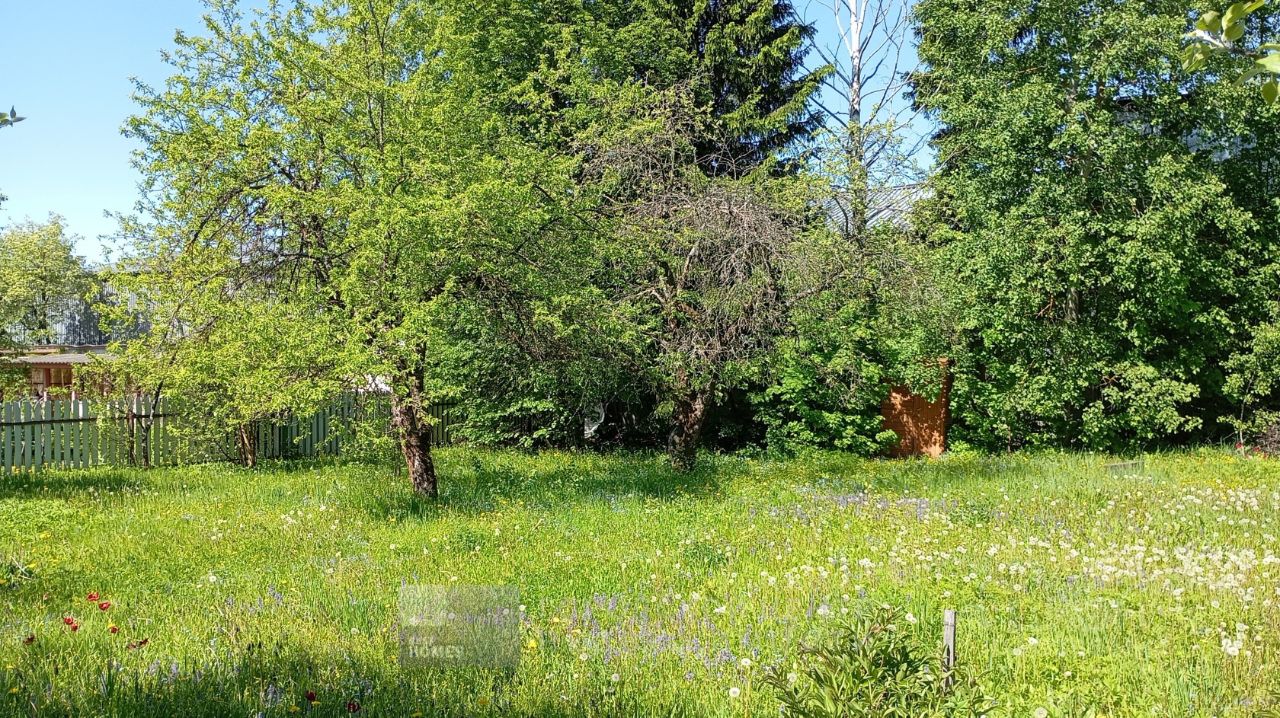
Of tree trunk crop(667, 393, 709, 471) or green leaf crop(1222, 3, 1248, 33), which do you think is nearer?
green leaf crop(1222, 3, 1248, 33)

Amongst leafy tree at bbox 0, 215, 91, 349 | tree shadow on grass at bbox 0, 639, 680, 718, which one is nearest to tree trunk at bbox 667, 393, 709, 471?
tree shadow on grass at bbox 0, 639, 680, 718

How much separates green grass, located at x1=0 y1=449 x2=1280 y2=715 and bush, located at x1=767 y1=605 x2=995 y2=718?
507 millimetres

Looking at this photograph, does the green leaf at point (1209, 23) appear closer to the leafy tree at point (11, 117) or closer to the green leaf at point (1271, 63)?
the green leaf at point (1271, 63)

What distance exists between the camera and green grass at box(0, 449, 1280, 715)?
13.4 feet

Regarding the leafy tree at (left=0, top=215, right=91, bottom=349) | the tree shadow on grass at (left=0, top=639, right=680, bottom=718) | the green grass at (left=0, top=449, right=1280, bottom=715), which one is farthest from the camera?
the leafy tree at (left=0, top=215, right=91, bottom=349)

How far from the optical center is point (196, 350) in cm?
882

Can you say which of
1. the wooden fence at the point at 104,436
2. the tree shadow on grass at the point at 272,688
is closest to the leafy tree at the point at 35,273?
the wooden fence at the point at 104,436

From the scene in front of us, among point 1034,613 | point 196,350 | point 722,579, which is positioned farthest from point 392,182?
point 1034,613

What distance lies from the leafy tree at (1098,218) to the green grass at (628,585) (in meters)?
4.20

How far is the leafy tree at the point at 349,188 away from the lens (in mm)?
8570

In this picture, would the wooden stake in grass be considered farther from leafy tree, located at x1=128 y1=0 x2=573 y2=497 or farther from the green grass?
leafy tree, located at x1=128 y1=0 x2=573 y2=497

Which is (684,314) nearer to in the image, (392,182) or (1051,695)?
(392,182)

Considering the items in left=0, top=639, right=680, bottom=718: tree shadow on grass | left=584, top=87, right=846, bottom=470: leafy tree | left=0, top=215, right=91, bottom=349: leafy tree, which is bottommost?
left=0, top=639, right=680, bottom=718: tree shadow on grass

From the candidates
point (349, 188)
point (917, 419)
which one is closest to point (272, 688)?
point (349, 188)
